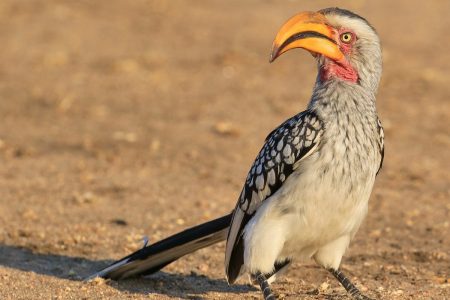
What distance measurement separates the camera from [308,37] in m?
5.38

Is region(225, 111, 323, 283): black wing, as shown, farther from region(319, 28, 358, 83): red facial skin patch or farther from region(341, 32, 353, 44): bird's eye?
region(341, 32, 353, 44): bird's eye

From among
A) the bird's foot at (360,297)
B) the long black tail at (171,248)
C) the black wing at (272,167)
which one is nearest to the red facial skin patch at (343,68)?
the black wing at (272,167)

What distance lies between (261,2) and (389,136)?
20.3 ft

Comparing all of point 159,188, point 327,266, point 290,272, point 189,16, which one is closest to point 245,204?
point 327,266

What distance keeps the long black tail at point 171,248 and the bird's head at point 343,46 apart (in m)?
1.16

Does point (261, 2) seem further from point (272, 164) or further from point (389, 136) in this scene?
point (272, 164)

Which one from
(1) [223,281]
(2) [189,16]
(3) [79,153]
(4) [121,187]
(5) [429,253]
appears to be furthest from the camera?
(2) [189,16]

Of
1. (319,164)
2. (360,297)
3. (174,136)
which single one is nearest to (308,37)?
(319,164)

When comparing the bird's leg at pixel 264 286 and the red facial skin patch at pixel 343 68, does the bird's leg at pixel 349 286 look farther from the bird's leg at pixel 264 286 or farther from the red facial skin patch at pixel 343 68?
the red facial skin patch at pixel 343 68

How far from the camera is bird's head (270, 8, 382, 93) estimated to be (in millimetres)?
5406

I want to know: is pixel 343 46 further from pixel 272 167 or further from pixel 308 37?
pixel 272 167

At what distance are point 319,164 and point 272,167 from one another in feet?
1.10

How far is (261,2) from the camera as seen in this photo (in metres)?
15.8

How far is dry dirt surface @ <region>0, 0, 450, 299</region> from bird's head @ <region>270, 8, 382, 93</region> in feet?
4.33
